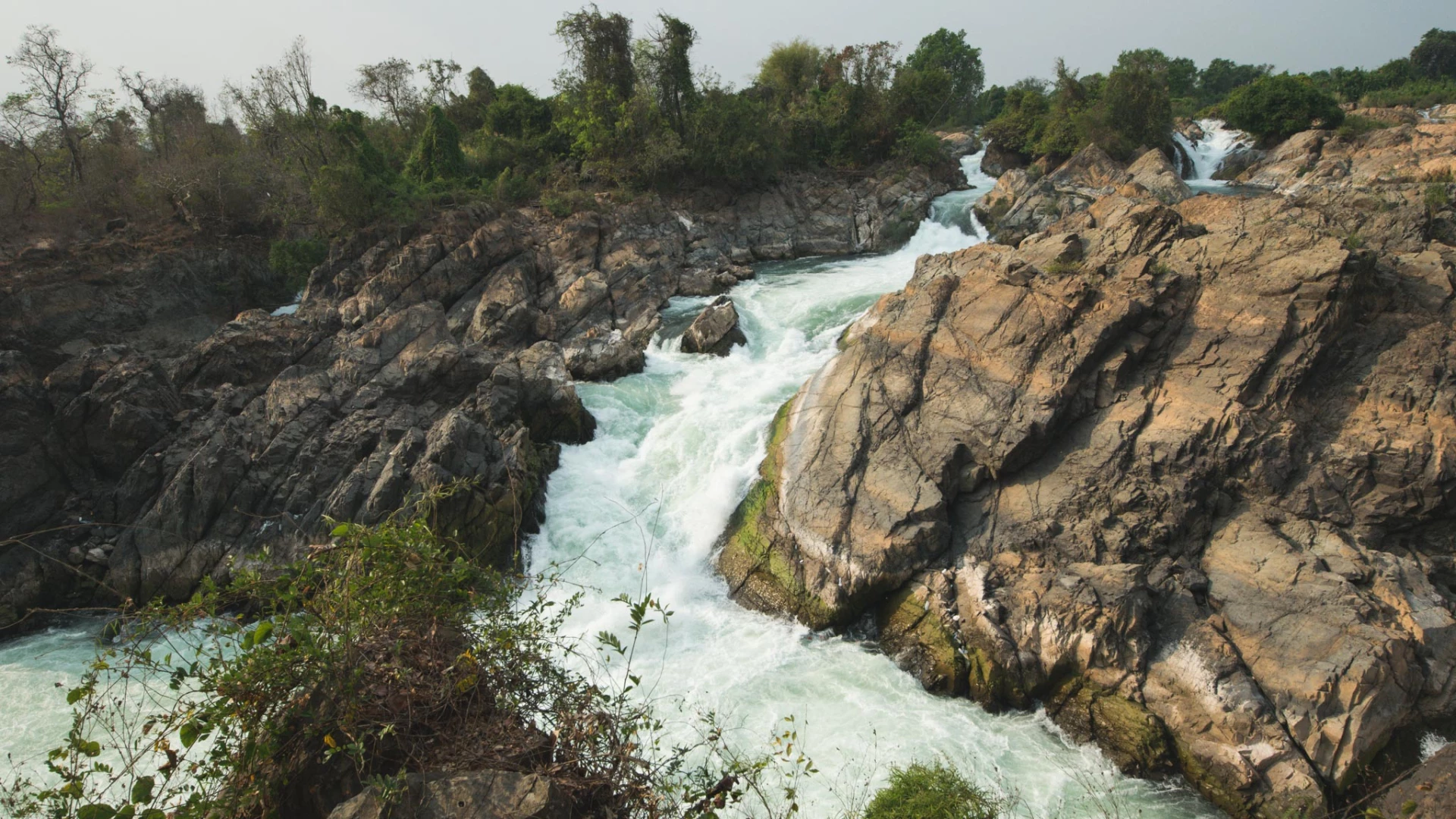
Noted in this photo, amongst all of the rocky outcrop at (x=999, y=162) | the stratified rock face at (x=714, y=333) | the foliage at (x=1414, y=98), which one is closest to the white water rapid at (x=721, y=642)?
the stratified rock face at (x=714, y=333)

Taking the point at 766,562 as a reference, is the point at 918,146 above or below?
above

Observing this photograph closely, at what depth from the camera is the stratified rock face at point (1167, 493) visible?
9242 millimetres

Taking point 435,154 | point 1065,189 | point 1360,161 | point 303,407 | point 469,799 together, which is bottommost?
point 469,799

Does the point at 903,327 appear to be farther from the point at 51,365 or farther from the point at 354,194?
the point at 51,365

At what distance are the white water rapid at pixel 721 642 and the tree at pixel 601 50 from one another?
17.4 meters

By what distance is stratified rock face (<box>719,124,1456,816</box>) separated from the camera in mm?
9242

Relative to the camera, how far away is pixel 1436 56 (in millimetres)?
48750

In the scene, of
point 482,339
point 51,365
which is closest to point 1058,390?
point 482,339

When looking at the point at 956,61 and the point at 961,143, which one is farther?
the point at 956,61

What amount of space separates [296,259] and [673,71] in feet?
57.0

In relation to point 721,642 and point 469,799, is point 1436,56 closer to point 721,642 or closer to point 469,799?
point 721,642

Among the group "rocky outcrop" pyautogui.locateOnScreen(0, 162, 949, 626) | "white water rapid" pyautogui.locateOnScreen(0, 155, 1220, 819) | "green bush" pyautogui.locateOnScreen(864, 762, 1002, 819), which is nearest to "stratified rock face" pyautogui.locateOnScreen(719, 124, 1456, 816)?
"white water rapid" pyautogui.locateOnScreen(0, 155, 1220, 819)

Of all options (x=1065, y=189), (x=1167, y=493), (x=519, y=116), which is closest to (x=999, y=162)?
(x=1065, y=189)

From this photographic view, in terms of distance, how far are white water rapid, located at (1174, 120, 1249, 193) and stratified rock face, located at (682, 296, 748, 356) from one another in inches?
840
